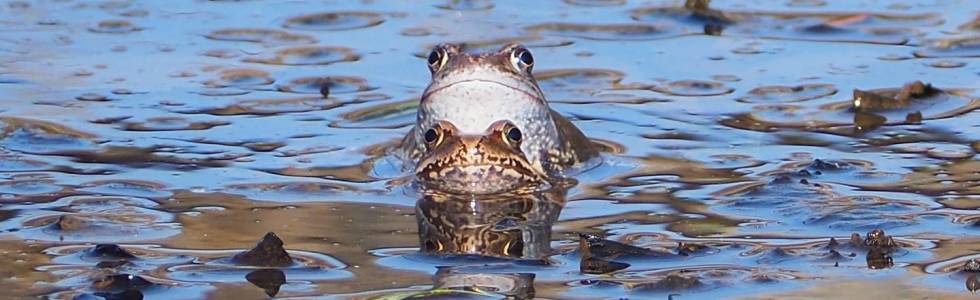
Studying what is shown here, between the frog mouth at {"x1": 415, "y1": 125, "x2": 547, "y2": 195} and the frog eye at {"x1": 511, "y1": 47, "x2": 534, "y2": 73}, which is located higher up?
the frog eye at {"x1": 511, "y1": 47, "x2": 534, "y2": 73}

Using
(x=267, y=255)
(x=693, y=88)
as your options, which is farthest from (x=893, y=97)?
(x=267, y=255)

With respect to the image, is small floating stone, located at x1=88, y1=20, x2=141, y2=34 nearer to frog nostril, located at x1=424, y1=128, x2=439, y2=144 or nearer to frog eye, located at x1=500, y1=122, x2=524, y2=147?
frog nostril, located at x1=424, y1=128, x2=439, y2=144

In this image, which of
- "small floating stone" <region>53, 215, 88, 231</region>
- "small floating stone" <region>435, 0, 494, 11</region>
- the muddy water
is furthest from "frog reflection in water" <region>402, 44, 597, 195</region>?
"small floating stone" <region>435, 0, 494, 11</region>

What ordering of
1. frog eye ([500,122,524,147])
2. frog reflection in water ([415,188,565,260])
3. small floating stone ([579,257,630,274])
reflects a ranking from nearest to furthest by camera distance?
small floating stone ([579,257,630,274]), frog reflection in water ([415,188,565,260]), frog eye ([500,122,524,147])

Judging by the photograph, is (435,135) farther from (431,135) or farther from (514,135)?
(514,135)

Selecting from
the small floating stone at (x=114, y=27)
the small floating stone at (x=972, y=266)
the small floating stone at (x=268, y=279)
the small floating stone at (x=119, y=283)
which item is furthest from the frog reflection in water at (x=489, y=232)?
the small floating stone at (x=114, y=27)

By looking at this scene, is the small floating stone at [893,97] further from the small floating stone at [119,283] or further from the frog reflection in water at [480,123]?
the small floating stone at [119,283]
